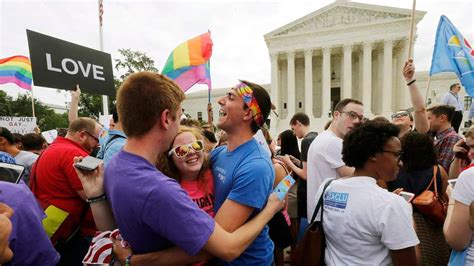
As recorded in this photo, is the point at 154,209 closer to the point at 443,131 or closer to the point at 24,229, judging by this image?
the point at 24,229

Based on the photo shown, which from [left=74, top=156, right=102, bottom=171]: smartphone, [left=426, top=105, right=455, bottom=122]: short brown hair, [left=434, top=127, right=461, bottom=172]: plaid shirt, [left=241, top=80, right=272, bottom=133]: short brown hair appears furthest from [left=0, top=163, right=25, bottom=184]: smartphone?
[left=426, top=105, right=455, bottom=122]: short brown hair

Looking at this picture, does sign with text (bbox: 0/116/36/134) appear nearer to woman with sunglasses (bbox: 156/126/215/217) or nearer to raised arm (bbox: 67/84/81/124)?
raised arm (bbox: 67/84/81/124)

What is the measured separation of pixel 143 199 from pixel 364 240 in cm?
139

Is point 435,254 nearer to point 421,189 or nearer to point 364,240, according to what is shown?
point 421,189

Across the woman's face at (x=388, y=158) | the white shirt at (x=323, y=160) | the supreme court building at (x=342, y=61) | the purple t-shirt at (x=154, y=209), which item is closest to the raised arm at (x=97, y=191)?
the purple t-shirt at (x=154, y=209)

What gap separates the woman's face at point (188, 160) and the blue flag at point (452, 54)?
6180 mm

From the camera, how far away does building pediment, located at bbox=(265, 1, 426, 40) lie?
36125 millimetres

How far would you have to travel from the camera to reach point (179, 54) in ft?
20.7

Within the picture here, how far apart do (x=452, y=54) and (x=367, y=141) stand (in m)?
5.86

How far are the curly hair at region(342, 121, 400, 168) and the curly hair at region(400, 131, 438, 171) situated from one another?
41.4 inches

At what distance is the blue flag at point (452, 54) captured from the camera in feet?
19.0

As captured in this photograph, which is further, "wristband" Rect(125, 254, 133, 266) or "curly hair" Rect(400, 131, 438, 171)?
"curly hair" Rect(400, 131, 438, 171)

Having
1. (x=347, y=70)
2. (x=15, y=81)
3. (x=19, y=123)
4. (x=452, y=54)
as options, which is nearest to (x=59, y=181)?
(x=452, y=54)

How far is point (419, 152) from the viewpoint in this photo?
2.79 m
